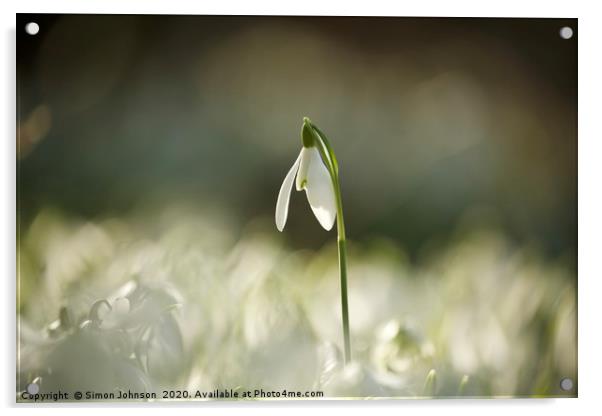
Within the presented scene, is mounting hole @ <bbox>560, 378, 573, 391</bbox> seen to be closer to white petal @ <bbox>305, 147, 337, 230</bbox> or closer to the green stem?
the green stem

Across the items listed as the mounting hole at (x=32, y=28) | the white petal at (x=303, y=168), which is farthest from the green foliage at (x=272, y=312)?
the mounting hole at (x=32, y=28)

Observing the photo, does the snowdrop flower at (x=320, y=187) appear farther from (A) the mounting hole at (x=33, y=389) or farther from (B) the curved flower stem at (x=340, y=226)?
(A) the mounting hole at (x=33, y=389)

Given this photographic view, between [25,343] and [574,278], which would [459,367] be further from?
[25,343]

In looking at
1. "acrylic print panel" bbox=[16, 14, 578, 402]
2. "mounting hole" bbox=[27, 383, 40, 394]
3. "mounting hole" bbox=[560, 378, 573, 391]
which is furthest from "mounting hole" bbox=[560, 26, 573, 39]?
"mounting hole" bbox=[27, 383, 40, 394]

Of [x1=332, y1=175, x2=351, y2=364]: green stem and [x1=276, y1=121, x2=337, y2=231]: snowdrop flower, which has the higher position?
[x1=276, y1=121, x2=337, y2=231]: snowdrop flower

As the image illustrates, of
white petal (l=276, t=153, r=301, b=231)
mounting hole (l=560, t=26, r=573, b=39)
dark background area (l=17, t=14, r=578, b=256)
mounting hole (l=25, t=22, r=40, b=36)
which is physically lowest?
white petal (l=276, t=153, r=301, b=231)
